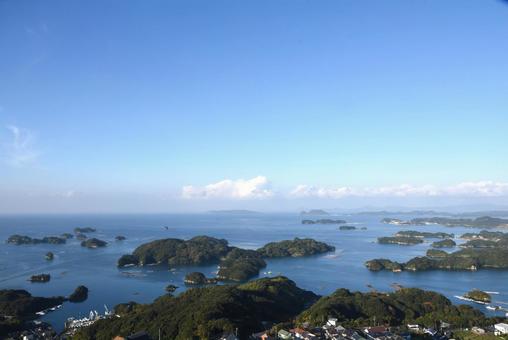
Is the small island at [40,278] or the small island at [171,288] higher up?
the small island at [40,278]

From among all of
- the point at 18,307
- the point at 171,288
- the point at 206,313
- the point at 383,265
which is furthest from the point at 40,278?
the point at 383,265

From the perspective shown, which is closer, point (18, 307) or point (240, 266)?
point (18, 307)

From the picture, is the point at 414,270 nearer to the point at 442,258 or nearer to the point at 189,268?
the point at 442,258

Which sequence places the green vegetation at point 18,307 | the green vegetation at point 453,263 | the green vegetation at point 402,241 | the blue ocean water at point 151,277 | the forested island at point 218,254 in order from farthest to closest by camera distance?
the green vegetation at point 402,241
the green vegetation at point 453,263
the forested island at point 218,254
the blue ocean water at point 151,277
the green vegetation at point 18,307

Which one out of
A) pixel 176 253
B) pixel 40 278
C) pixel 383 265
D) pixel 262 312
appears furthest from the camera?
pixel 176 253

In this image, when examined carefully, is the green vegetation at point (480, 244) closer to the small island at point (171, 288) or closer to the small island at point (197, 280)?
the small island at point (197, 280)

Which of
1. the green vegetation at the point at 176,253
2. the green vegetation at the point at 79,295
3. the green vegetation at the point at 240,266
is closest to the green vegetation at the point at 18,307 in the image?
the green vegetation at the point at 79,295

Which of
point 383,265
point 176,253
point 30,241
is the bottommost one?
point 383,265

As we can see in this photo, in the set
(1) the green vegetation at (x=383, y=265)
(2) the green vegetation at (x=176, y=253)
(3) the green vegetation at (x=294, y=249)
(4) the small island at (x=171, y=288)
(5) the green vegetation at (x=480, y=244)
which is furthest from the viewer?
(5) the green vegetation at (x=480, y=244)

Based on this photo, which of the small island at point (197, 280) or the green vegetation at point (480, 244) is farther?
the green vegetation at point (480, 244)

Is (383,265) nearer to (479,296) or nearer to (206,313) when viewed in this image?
(479,296)
